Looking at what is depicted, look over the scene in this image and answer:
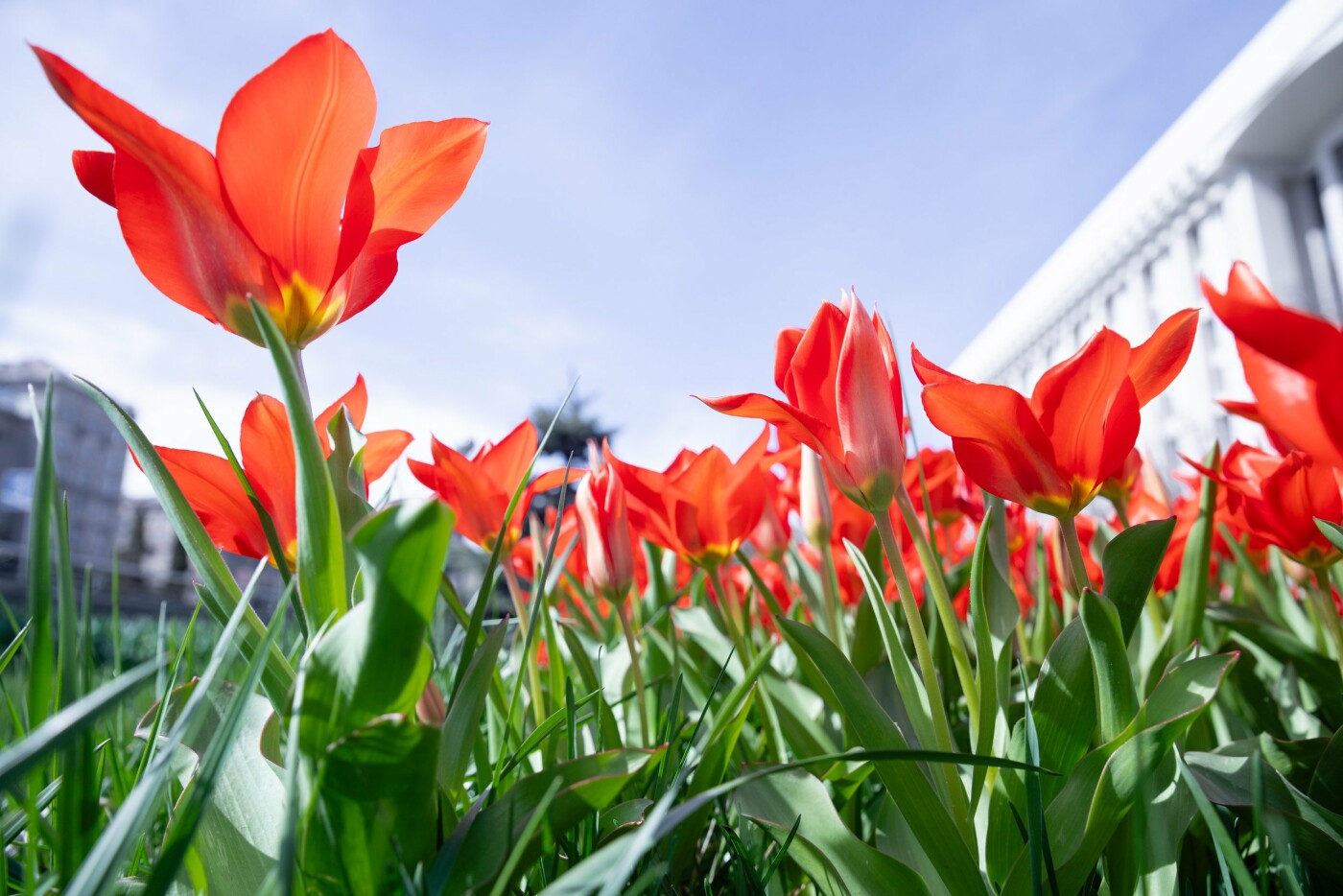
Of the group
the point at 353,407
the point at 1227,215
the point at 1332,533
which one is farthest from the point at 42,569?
the point at 1227,215

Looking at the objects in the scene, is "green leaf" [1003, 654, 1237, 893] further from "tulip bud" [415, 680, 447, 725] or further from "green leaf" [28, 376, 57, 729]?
"green leaf" [28, 376, 57, 729]

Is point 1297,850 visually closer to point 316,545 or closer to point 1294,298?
point 316,545

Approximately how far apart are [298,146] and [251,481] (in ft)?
0.65

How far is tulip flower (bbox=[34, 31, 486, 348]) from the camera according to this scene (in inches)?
14.1

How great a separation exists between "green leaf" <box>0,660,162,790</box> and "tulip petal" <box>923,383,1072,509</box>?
0.36 meters

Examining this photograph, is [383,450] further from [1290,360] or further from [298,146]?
[1290,360]

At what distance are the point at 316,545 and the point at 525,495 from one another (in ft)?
1.05

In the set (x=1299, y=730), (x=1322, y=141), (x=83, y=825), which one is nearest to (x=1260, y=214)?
(x=1322, y=141)

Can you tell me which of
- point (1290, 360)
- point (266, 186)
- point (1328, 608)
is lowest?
point (1328, 608)

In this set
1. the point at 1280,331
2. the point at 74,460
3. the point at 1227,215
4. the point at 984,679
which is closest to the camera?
the point at 1280,331

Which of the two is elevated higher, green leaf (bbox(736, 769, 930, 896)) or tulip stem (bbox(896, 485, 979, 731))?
tulip stem (bbox(896, 485, 979, 731))

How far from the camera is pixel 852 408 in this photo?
0.44m

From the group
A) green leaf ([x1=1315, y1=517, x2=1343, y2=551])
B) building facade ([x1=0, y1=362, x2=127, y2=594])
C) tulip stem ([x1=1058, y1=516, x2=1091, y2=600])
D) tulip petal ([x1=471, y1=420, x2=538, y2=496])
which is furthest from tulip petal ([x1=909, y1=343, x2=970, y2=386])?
building facade ([x1=0, y1=362, x2=127, y2=594])

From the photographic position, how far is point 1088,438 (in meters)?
0.47
